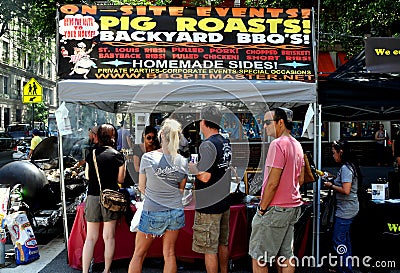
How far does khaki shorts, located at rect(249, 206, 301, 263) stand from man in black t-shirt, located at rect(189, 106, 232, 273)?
1.83ft

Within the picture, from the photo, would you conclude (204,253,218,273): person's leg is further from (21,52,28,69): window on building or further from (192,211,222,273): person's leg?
(21,52,28,69): window on building

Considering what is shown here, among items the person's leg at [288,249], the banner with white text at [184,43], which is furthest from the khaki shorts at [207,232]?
the banner with white text at [184,43]

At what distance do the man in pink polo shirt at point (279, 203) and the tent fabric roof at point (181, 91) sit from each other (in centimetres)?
123

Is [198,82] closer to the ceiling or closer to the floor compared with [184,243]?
closer to the ceiling

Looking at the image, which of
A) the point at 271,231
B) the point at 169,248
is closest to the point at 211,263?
the point at 169,248

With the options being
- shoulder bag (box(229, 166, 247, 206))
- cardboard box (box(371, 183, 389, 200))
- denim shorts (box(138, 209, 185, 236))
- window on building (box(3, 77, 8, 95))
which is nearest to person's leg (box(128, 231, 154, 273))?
denim shorts (box(138, 209, 185, 236))

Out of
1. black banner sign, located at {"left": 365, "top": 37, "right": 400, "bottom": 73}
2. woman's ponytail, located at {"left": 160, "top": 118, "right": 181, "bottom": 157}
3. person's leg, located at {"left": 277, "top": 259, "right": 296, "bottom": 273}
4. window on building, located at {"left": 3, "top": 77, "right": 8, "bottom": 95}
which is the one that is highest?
window on building, located at {"left": 3, "top": 77, "right": 8, "bottom": 95}

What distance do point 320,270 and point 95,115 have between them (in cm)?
662

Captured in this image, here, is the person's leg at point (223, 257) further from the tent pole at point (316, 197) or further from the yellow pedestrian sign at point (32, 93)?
the yellow pedestrian sign at point (32, 93)

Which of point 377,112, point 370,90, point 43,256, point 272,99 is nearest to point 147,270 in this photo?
point 43,256

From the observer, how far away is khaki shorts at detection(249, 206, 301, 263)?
13.8ft

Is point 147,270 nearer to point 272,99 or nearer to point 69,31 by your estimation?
point 272,99

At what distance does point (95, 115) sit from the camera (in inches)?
413

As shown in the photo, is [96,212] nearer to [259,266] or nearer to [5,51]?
[259,266]
